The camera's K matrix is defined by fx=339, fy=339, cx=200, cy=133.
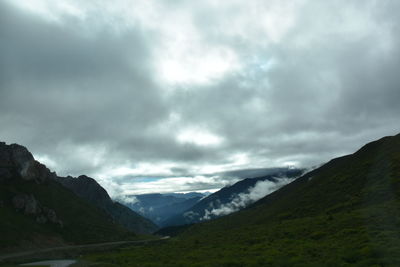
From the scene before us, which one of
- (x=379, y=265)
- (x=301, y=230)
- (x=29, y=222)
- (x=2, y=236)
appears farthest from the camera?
(x=29, y=222)

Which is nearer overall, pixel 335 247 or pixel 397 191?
pixel 335 247

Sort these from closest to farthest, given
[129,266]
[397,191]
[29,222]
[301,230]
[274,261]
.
→ [274,261], [129,266], [301,230], [397,191], [29,222]

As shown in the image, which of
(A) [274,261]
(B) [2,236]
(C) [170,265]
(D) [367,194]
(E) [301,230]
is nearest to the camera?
(A) [274,261]

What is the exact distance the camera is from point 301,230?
6222 centimetres

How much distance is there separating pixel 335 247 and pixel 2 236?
16570 cm

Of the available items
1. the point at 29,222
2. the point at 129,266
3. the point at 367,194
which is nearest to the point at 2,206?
the point at 29,222

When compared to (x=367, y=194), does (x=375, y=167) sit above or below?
above

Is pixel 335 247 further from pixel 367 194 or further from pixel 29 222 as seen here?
pixel 29 222

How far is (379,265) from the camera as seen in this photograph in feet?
94.6

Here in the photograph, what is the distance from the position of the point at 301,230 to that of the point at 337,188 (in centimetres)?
6387

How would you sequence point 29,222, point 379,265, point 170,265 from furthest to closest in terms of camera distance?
point 29,222 → point 170,265 → point 379,265

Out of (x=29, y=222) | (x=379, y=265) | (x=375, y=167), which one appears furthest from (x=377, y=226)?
(x=29, y=222)

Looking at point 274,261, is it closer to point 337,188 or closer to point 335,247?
point 335,247

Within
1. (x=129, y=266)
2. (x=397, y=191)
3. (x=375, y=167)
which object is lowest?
(x=129, y=266)
